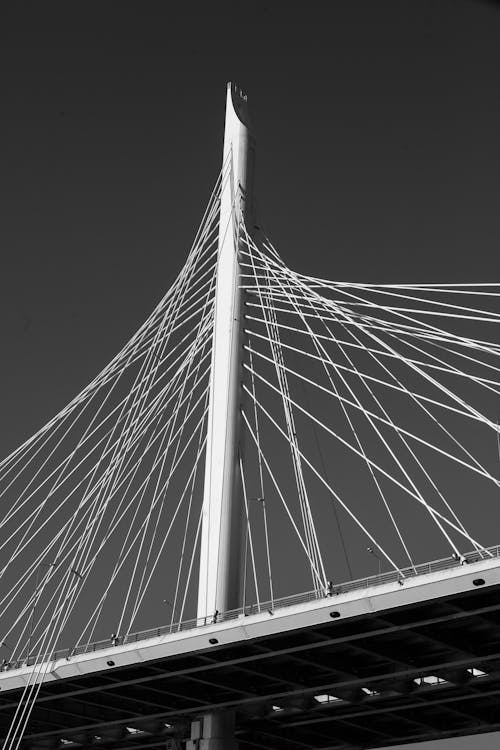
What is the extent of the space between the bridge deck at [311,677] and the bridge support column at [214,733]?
1.38 ft

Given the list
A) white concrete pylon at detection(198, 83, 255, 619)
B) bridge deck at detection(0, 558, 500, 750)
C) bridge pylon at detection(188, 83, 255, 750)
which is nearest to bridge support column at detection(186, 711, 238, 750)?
bridge pylon at detection(188, 83, 255, 750)

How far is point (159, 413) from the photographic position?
126 feet

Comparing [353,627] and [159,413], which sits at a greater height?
[159,413]

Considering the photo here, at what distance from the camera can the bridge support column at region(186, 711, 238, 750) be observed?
37.2 m

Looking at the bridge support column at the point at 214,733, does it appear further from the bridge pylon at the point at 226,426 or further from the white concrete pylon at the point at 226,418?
the white concrete pylon at the point at 226,418

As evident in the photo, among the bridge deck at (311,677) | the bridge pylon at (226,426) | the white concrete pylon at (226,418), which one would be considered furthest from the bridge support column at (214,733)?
the white concrete pylon at (226,418)

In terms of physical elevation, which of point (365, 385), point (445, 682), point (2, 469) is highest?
point (2, 469)

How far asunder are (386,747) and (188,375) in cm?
1683

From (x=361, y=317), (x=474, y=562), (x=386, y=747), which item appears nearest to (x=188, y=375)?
(x=361, y=317)

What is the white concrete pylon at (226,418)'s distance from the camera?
3447 cm

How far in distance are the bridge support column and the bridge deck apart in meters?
0.42

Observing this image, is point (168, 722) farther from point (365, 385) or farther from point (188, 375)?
point (365, 385)

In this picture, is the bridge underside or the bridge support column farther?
the bridge support column

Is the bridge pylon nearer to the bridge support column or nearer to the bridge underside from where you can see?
the bridge support column
